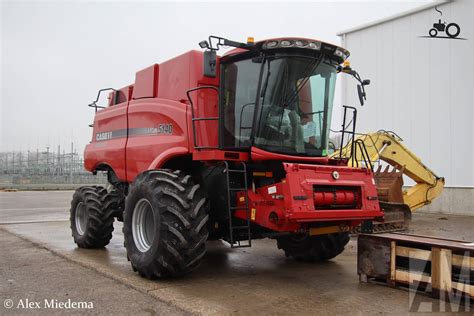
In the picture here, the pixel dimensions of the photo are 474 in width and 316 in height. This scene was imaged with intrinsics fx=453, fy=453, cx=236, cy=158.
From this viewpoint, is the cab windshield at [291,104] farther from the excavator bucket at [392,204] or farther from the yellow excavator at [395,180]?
the excavator bucket at [392,204]

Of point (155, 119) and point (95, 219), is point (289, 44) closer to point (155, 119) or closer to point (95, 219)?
point (155, 119)

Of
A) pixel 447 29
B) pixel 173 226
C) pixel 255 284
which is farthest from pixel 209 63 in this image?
pixel 447 29

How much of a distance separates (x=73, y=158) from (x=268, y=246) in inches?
1570

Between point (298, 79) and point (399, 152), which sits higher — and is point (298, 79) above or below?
above

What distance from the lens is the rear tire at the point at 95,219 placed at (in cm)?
834

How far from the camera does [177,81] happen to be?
7004mm

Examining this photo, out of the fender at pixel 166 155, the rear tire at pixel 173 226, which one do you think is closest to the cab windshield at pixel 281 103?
the fender at pixel 166 155

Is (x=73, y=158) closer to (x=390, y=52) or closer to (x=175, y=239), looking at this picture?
(x=390, y=52)

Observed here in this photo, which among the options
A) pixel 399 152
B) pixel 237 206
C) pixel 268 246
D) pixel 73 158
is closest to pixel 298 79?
pixel 237 206

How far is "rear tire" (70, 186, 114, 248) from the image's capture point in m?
8.34

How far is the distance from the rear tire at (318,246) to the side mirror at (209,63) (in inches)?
115

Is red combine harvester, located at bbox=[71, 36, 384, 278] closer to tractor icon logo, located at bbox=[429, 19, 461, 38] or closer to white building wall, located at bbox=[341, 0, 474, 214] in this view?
white building wall, located at bbox=[341, 0, 474, 214]

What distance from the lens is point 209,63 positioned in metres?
6.02

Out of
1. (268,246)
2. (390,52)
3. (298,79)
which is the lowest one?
(268,246)
